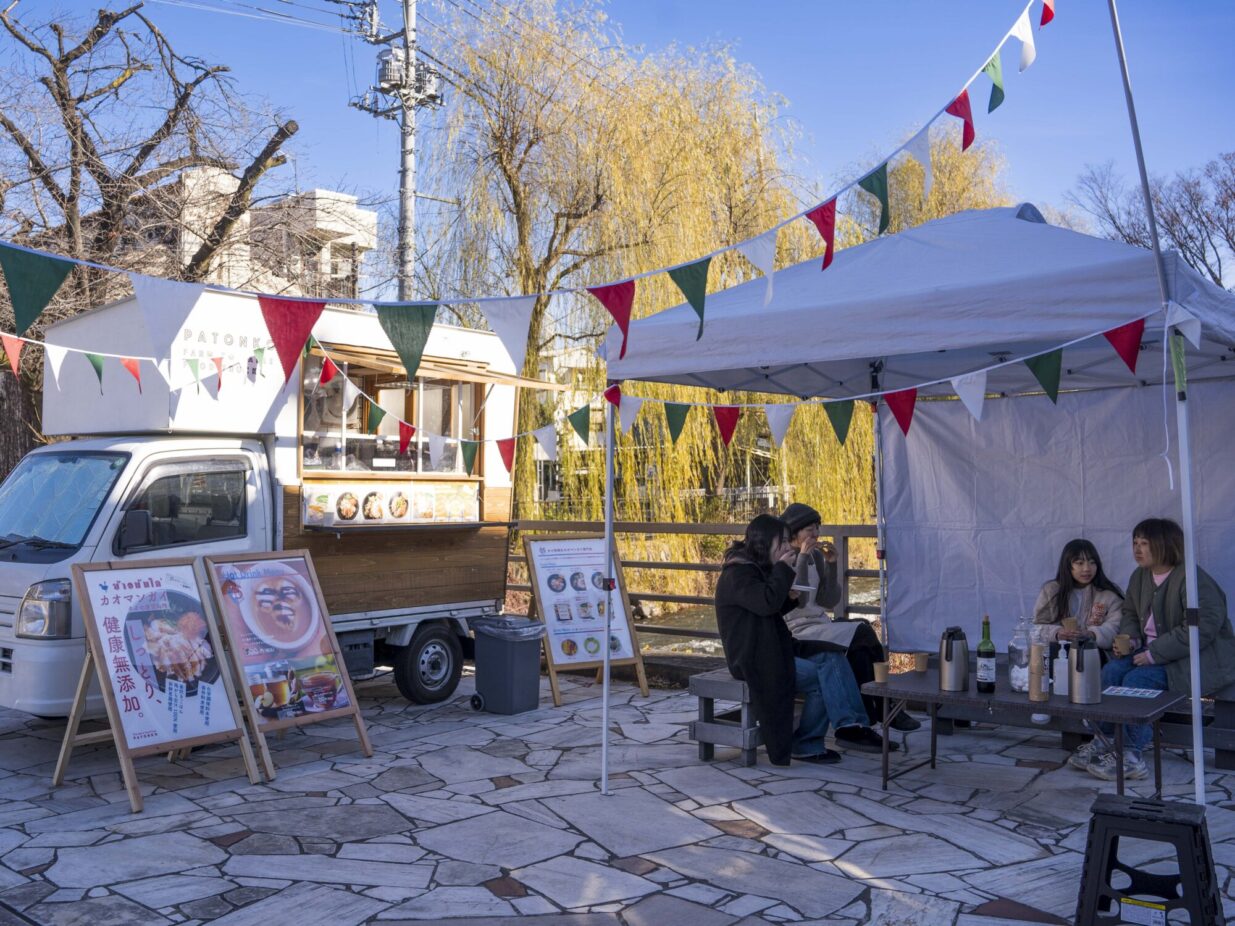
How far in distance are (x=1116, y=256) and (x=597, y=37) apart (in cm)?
1159

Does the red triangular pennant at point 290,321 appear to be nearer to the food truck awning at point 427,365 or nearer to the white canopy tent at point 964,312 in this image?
the white canopy tent at point 964,312

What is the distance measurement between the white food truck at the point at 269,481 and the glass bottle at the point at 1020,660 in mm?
3984

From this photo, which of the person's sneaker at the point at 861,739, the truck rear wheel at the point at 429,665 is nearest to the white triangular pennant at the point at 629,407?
the person's sneaker at the point at 861,739

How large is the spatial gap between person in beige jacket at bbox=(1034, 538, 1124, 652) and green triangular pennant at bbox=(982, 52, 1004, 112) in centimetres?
287

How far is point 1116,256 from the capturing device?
4844 millimetres

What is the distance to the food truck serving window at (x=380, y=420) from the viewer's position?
7406mm

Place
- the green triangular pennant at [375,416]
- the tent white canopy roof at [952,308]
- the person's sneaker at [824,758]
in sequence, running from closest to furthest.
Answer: the tent white canopy roof at [952,308], the person's sneaker at [824,758], the green triangular pennant at [375,416]

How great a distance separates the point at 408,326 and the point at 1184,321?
11.1 ft

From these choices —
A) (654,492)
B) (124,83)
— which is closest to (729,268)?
(654,492)

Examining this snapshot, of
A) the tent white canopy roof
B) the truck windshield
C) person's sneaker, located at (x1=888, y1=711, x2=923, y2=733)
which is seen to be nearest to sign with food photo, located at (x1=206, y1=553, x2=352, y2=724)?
the truck windshield

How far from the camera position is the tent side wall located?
6875 mm

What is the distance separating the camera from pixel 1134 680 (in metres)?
5.84

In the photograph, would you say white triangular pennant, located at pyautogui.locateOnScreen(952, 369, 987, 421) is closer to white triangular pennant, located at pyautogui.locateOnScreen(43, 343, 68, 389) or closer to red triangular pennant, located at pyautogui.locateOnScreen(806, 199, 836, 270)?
red triangular pennant, located at pyautogui.locateOnScreen(806, 199, 836, 270)

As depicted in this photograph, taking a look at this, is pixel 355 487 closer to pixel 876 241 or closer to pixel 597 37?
pixel 876 241
